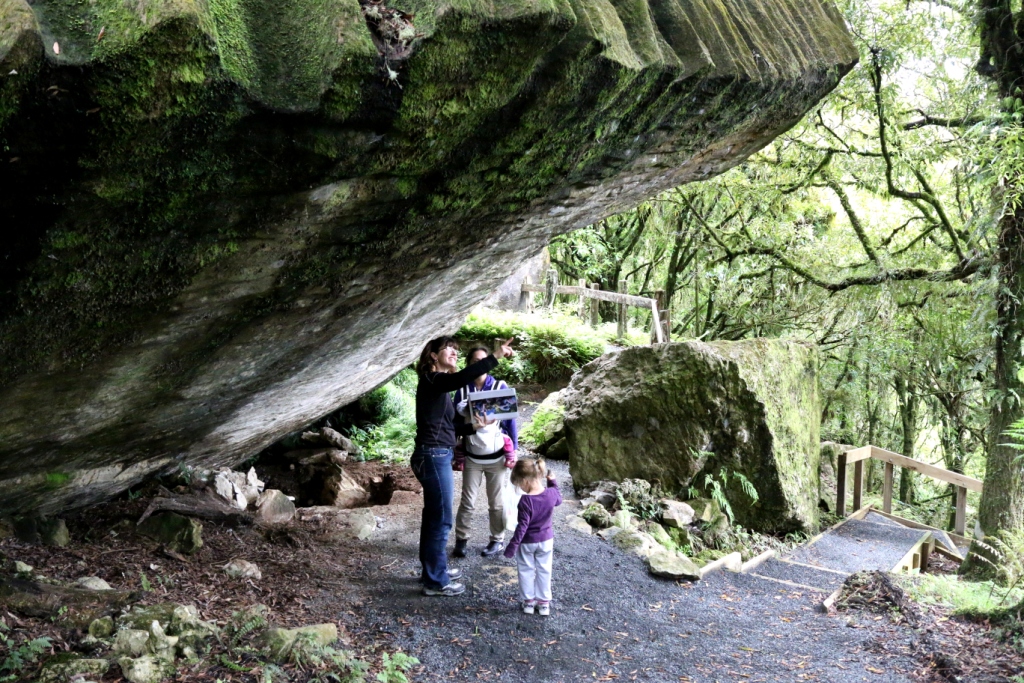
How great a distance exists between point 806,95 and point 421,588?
14.4ft

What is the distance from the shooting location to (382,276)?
376 centimetres

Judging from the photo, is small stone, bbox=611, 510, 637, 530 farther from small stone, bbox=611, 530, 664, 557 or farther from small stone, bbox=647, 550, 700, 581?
small stone, bbox=647, 550, 700, 581

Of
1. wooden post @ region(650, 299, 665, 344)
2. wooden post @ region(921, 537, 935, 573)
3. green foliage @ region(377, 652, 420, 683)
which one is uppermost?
wooden post @ region(650, 299, 665, 344)

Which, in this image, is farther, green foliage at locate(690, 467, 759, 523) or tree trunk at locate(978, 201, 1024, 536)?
green foliage at locate(690, 467, 759, 523)

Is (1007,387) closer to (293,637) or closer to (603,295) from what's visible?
(293,637)

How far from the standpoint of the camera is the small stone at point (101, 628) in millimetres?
3816

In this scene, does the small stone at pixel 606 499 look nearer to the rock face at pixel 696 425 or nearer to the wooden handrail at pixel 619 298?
the rock face at pixel 696 425

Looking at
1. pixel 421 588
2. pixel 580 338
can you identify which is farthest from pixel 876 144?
pixel 421 588

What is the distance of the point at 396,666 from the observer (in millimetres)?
4383

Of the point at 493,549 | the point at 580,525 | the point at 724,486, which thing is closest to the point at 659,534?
the point at 580,525

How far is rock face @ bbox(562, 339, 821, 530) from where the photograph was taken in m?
9.19

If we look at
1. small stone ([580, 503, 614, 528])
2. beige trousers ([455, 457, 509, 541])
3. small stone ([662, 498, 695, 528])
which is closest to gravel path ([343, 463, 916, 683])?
beige trousers ([455, 457, 509, 541])

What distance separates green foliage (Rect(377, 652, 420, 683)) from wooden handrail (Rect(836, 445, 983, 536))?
31.6 feet

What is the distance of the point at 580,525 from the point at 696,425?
7.32 ft
